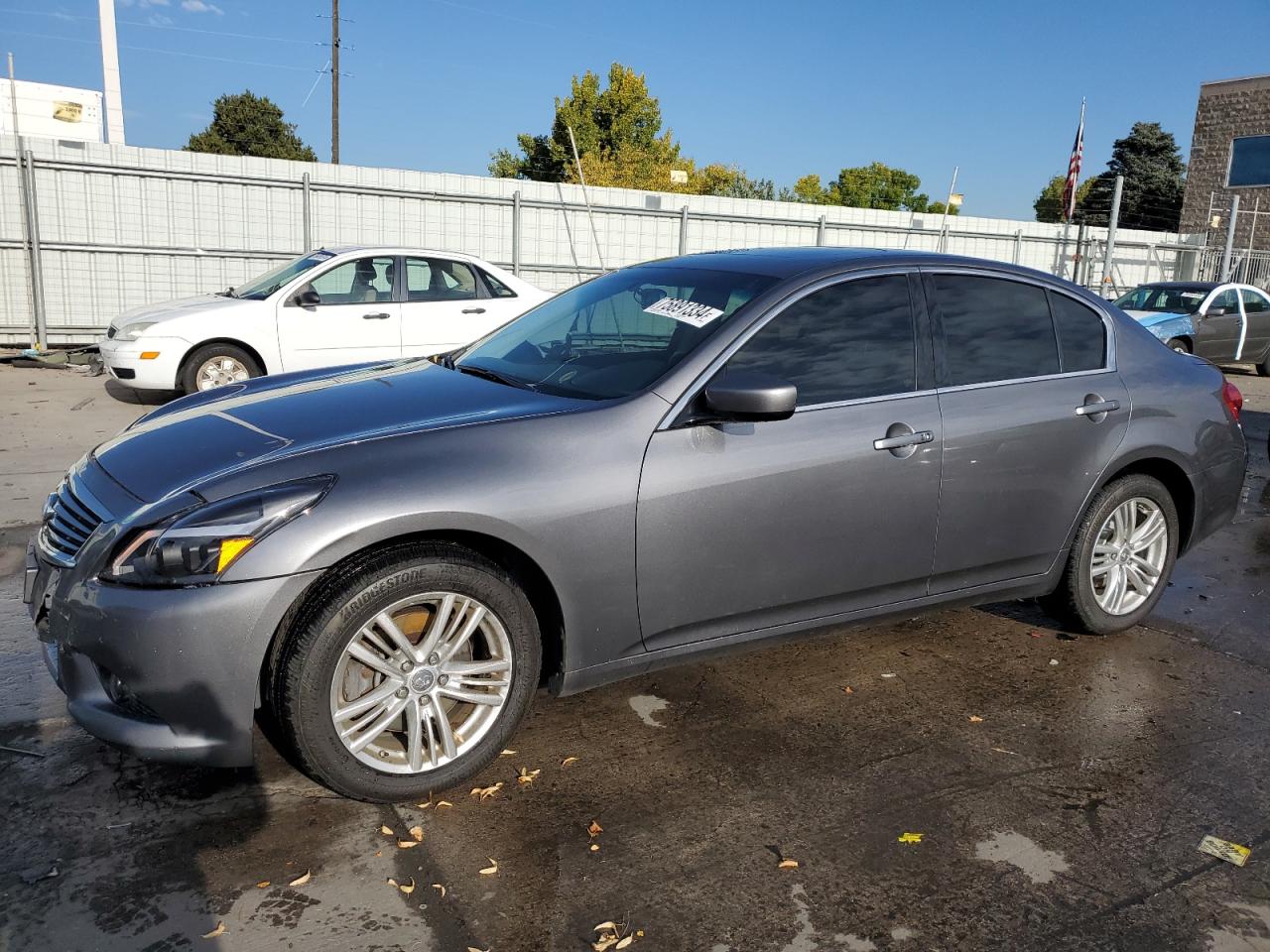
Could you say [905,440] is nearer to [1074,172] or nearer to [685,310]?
[685,310]

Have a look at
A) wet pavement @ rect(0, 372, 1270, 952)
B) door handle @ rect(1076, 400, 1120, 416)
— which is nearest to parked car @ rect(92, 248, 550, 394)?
wet pavement @ rect(0, 372, 1270, 952)

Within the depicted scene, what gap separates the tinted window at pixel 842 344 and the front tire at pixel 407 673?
1197 millimetres

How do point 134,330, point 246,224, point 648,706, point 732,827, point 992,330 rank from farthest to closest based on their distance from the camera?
point 246,224, point 134,330, point 992,330, point 648,706, point 732,827

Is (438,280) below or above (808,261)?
below

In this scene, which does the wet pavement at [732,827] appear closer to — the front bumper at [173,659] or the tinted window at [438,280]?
the front bumper at [173,659]

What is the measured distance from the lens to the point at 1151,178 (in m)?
63.5

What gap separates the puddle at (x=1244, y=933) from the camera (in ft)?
8.38

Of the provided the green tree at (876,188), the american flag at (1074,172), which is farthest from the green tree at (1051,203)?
the american flag at (1074,172)

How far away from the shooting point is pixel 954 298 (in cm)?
408

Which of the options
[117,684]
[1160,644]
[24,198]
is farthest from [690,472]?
[24,198]

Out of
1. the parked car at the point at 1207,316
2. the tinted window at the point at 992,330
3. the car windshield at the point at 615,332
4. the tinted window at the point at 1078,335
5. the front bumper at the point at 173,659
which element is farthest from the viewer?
the parked car at the point at 1207,316

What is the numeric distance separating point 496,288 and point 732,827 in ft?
27.7

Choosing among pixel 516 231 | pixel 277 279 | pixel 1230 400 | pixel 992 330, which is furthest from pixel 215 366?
pixel 1230 400

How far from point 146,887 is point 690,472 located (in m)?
1.91
